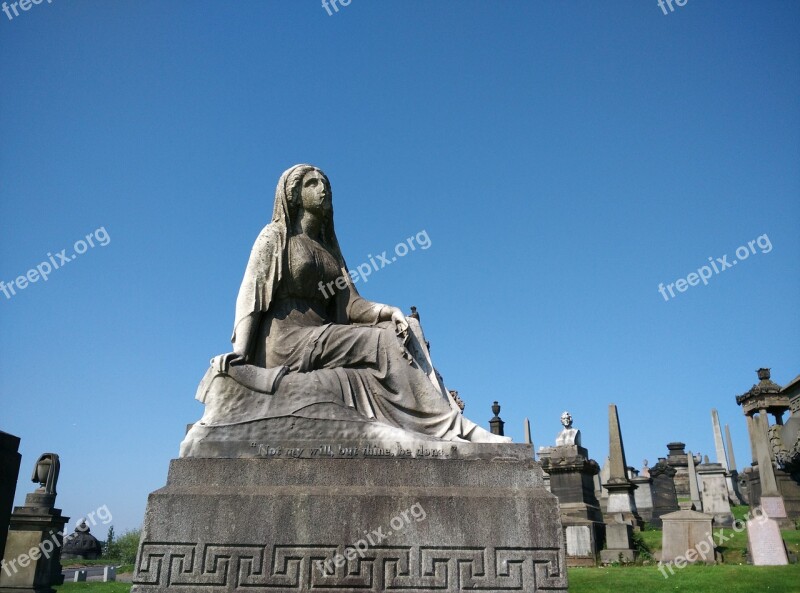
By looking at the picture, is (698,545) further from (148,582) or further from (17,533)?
(17,533)

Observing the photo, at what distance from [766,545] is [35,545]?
16610 millimetres

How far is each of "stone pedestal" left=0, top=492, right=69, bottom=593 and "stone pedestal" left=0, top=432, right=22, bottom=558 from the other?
858 centimetres

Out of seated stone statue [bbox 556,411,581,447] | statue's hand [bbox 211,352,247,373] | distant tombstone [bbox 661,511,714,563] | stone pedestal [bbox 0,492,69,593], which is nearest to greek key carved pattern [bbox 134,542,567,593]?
statue's hand [bbox 211,352,247,373]

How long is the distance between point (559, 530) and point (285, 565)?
2.15 metres

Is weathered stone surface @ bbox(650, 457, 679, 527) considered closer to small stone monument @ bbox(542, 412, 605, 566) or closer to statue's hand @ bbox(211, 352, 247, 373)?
small stone monument @ bbox(542, 412, 605, 566)

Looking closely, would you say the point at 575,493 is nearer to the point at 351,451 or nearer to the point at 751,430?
the point at 751,430

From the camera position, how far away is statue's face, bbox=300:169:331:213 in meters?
6.59

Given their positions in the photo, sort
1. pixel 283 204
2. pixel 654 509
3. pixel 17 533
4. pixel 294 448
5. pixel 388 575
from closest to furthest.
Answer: pixel 388 575, pixel 294 448, pixel 283 204, pixel 17 533, pixel 654 509

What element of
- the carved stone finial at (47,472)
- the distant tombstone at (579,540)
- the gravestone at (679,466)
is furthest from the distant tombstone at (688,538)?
the gravestone at (679,466)

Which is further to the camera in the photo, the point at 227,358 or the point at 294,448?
the point at 227,358

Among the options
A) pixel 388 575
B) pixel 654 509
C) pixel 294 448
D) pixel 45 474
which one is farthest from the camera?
pixel 654 509

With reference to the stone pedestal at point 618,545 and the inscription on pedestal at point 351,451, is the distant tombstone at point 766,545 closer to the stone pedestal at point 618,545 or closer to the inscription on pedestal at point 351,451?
the stone pedestal at point 618,545

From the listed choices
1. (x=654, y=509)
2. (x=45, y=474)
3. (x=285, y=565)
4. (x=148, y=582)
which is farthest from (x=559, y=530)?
(x=654, y=509)

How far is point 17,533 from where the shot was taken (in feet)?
45.2
